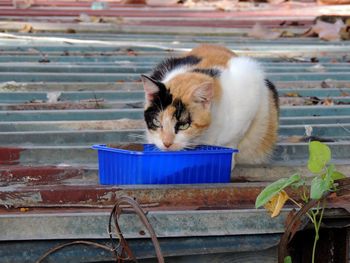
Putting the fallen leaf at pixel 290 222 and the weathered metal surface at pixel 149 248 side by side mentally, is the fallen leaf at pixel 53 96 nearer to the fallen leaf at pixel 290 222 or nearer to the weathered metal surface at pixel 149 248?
the weathered metal surface at pixel 149 248

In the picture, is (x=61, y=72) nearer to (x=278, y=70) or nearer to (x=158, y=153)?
(x=278, y=70)

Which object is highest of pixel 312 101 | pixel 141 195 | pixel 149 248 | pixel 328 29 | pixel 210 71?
pixel 328 29

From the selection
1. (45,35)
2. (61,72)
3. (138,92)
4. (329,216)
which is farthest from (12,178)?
(45,35)

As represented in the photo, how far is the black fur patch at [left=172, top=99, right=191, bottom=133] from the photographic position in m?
3.15

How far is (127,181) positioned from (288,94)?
1.92 metres

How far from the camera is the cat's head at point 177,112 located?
312cm

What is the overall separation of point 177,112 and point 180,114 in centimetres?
2

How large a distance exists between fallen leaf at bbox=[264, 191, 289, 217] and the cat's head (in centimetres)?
87

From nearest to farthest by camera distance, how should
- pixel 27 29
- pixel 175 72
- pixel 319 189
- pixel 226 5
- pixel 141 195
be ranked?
1. pixel 319 189
2. pixel 141 195
3. pixel 175 72
4. pixel 27 29
5. pixel 226 5

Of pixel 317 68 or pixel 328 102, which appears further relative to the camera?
pixel 317 68

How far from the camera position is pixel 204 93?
3.16 metres

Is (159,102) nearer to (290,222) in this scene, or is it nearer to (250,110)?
(250,110)

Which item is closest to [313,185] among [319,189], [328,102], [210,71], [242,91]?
[319,189]

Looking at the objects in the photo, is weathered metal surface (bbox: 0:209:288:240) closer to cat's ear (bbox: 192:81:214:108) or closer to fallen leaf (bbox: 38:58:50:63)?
cat's ear (bbox: 192:81:214:108)
